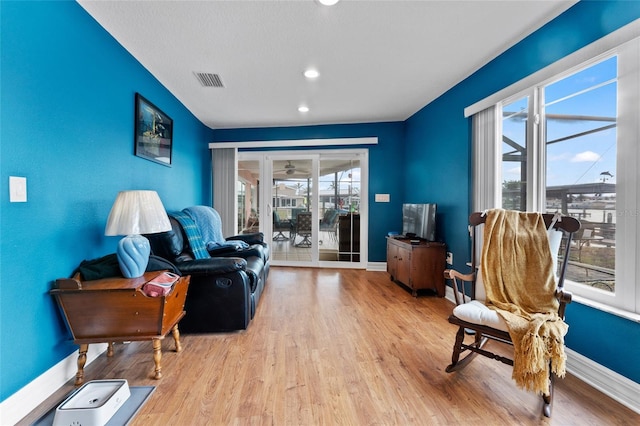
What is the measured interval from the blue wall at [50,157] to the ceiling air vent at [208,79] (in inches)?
25.6

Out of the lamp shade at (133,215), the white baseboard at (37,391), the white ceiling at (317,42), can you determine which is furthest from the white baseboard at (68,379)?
the white ceiling at (317,42)

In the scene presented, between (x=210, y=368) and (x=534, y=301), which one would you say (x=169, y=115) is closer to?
(x=210, y=368)

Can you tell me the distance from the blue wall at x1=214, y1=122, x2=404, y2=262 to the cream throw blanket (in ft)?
8.33

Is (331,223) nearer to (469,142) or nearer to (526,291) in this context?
(469,142)

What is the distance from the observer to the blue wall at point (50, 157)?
1.34 m

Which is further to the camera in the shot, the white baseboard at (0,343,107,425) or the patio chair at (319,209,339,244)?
the patio chair at (319,209,339,244)

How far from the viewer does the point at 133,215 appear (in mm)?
1725

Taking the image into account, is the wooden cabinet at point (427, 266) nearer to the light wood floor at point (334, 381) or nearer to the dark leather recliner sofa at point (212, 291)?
the light wood floor at point (334, 381)

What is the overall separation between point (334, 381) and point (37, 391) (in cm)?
169

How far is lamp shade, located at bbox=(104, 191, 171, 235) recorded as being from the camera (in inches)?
67.0

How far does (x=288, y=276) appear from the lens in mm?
4051

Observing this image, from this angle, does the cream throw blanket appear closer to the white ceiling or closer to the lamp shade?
the white ceiling

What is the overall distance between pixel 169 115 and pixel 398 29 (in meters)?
2.72

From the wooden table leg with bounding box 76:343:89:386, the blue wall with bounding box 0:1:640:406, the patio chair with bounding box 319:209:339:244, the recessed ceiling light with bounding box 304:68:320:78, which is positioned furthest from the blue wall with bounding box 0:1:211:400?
the patio chair with bounding box 319:209:339:244
